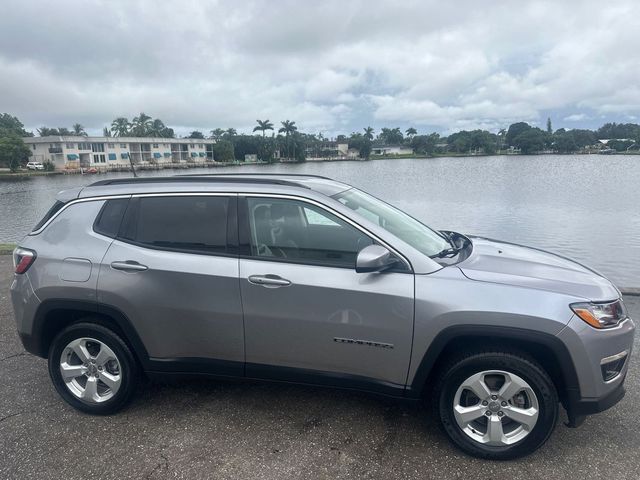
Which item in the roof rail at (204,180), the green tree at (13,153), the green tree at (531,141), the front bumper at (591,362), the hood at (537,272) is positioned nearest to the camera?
the front bumper at (591,362)

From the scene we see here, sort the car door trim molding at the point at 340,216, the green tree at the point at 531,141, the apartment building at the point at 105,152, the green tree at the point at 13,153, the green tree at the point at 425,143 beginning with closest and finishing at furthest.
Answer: the car door trim molding at the point at 340,216
the green tree at the point at 13,153
the apartment building at the point at 105,152
the green tree at the point at 531,141
the green tree at the point at 425,143

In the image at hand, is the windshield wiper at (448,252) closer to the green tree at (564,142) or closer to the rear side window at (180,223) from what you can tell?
the rear side window at (180,223)

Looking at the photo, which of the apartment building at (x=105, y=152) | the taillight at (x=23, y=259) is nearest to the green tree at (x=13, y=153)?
the apartment building at (x=105, y=152)

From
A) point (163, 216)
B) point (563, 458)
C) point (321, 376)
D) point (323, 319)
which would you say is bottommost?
point (563, 458)

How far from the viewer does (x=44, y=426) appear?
3154mm

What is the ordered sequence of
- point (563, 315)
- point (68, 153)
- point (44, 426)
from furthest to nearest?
point (68, 153) < point (44, 426) < point (563, 315)

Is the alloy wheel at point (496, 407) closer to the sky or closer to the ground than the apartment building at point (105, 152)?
closer to the ground

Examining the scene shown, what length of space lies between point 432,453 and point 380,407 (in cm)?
59

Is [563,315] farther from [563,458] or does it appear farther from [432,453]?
[432,453]

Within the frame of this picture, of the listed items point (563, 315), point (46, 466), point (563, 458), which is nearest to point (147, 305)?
point (46, 466)

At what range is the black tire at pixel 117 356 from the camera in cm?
317

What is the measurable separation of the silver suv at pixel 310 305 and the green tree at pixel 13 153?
8681 cm

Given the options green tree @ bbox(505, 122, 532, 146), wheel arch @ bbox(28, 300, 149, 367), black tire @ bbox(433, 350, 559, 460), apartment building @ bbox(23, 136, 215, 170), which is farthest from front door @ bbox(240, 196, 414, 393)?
green tree @ bbox(505, 122, 532, 146)

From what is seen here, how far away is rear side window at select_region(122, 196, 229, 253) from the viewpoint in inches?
121
